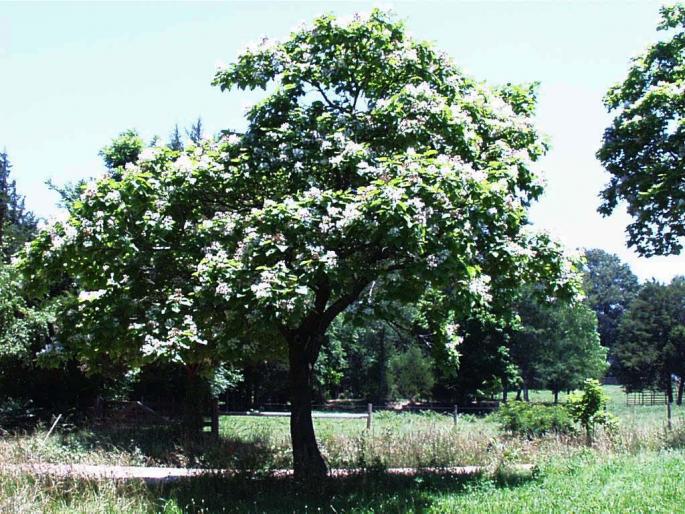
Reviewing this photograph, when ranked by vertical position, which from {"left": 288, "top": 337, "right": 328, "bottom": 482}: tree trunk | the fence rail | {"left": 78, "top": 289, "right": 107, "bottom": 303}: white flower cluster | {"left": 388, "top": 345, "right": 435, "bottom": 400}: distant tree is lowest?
the fence rail

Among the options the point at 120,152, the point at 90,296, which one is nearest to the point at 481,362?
the point at 120,152

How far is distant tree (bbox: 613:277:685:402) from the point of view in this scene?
5191cm

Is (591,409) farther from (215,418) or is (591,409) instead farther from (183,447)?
(215,418)

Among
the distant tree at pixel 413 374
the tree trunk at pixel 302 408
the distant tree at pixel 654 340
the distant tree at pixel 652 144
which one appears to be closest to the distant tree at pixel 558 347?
the distant tree at pixel 654 340

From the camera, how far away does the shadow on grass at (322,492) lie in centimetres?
845

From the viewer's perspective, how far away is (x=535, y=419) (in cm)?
1562

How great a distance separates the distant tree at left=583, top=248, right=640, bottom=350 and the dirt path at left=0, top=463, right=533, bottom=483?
301 ft

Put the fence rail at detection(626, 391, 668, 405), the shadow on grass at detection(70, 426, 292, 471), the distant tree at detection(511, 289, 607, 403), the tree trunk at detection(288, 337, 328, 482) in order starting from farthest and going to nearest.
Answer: the fence rail at detection(626, 391, 668, 405) < the distant tree at detection(511, 289, 607, 403) < the shadow on grass at detection(70, 426, 292, 471) < the tree trunk at detection(288, 337, 328, 482)

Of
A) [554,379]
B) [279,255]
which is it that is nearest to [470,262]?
[279,255]

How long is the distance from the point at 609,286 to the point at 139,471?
3948 inches

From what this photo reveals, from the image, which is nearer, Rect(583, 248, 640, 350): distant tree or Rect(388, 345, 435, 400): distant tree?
Rect(388, 345, 435, 400): distant tree

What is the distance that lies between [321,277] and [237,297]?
3.71ft

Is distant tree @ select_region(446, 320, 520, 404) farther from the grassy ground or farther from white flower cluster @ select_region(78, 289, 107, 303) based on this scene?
white flower cluster @ select_region(78, 289, 107, 303)

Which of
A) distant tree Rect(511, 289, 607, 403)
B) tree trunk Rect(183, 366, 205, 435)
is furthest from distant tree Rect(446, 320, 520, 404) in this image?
tree trunk Rect(183, 366, 205, 435)
